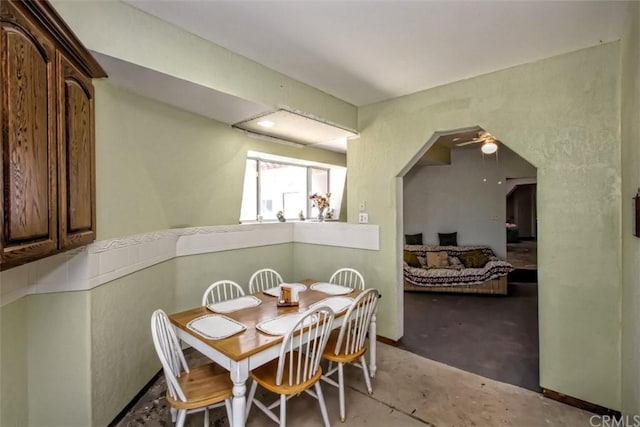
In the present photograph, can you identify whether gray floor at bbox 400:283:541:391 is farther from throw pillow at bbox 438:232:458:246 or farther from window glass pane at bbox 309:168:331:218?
window glass pane at bbox 309:168:331:218

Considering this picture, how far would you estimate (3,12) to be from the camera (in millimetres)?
906

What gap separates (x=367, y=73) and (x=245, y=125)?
127cm

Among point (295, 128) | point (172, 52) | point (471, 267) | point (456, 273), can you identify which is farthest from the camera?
point (471, 267)

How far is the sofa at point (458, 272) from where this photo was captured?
4734 millimetres

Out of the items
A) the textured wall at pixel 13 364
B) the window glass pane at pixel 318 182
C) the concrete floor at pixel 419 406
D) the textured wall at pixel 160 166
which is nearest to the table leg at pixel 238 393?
the concrete floor at pixel 419 406

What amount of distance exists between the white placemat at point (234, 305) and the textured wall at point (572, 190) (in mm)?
2240

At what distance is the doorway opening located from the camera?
291 centimetres

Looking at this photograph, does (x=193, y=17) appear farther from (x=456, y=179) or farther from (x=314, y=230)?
(x=456, y=179)

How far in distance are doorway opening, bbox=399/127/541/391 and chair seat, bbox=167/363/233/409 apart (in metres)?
1.99

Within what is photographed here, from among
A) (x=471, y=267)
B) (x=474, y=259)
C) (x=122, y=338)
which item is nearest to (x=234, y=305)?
(x=122, y=338)

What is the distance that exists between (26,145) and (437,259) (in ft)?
17.4

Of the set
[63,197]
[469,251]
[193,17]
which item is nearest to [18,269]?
[63,197]

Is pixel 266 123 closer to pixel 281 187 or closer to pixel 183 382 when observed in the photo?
pixel 281 187

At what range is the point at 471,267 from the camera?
16.3ft
